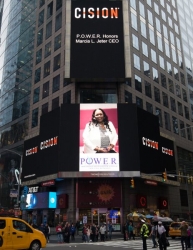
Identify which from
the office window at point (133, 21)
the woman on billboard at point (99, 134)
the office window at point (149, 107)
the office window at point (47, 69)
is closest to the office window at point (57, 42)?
the office window at point (47, 69)

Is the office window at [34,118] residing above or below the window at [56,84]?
below

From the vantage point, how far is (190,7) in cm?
9631

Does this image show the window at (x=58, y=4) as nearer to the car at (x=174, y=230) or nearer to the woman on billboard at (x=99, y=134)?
the woman on billboard at (x=99, y=134)

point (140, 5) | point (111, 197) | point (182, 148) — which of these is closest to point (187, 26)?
point (140, 5)

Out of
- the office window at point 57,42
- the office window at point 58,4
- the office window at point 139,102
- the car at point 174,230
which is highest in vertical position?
the office window at point 58,4

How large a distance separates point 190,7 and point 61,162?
79.6 meters

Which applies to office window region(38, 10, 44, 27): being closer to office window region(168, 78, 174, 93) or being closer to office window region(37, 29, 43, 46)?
office window region(37, 29, 43, 46)

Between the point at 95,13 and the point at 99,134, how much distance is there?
880 inches

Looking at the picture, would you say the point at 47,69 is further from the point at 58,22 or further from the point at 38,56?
the point at 58,22

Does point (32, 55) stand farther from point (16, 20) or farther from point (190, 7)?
point (190, 7)

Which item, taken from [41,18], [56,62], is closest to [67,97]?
[56,62]

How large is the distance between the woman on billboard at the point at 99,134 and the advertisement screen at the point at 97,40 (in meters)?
7.15

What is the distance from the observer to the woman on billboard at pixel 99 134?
41.7m

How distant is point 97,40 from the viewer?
48.4 meters
